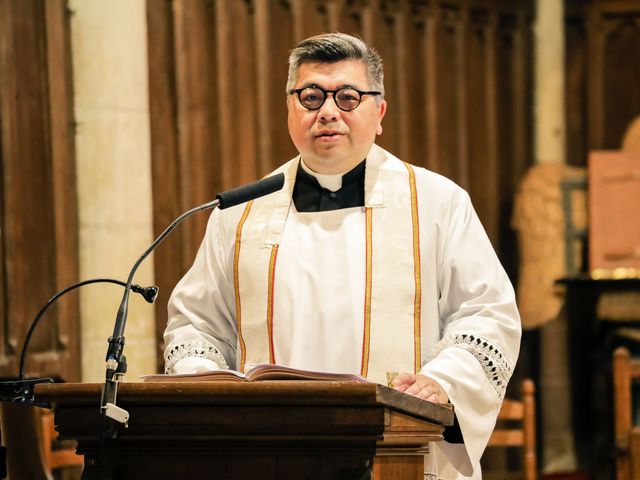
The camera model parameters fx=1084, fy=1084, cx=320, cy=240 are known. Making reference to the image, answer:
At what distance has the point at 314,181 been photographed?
11.0 ft

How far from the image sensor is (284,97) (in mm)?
6707

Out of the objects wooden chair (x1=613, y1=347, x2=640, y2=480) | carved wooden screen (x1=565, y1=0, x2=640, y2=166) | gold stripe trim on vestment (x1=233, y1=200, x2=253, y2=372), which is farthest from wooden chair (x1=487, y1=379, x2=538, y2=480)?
carved wooden screen (x1=565, y1=0, x2=640, y2=166)

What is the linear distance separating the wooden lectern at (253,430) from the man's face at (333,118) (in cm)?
106

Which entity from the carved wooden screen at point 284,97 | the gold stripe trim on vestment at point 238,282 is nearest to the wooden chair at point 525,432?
the carved wooden screen at point 284,97

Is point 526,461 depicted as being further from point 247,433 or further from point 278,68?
point 247,433

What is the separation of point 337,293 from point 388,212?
317 millimetres

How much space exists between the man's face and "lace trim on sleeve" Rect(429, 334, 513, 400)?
0.68m

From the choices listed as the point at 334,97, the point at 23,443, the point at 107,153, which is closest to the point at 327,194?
the point at 334,97

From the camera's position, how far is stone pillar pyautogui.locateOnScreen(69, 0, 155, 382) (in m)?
5.90

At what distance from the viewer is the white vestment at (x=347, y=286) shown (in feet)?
10.1

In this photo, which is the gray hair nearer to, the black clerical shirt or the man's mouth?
the man's mouth

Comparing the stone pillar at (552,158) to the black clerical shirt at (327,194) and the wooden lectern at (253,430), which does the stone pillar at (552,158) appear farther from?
the wooden lectern at (253,430)

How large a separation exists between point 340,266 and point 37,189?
2.93 m

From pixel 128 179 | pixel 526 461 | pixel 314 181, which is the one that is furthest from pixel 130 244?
pixel 314 181
